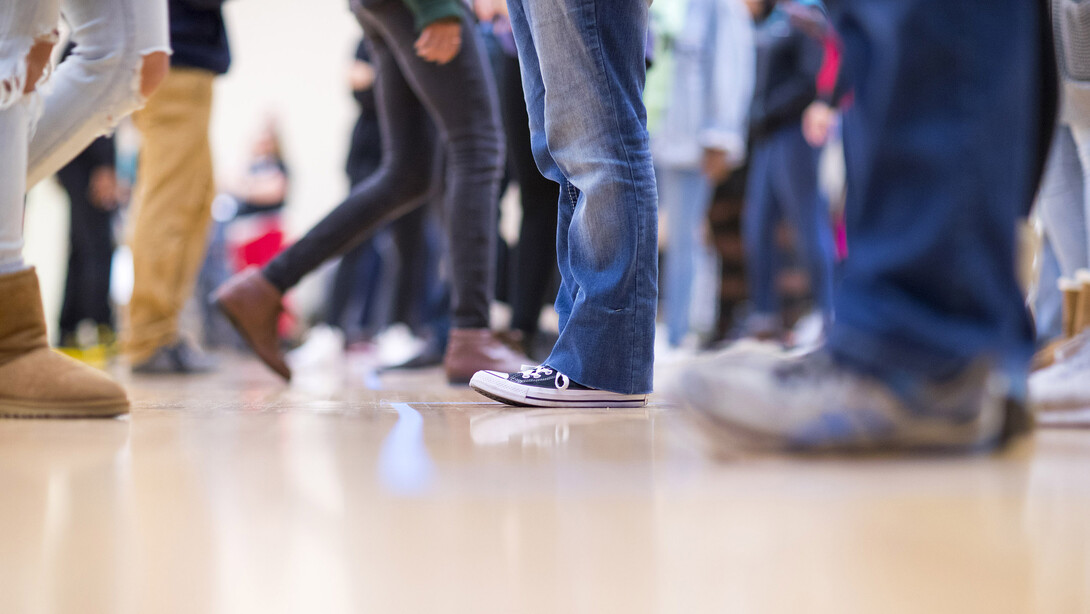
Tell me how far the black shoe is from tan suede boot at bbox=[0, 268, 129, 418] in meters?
1.16

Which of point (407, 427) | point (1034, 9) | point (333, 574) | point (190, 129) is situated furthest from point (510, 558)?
point (190, 129)

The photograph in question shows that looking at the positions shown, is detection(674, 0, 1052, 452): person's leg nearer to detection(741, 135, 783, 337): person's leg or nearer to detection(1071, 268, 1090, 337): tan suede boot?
detection(1071, 268, 1090, 337): tan suede boot

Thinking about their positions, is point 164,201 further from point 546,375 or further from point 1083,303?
point 1083,303

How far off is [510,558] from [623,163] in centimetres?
77

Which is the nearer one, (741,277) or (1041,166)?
(1041,166)

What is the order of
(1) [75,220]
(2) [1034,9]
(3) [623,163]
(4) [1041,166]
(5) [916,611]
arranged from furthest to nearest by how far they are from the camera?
(1) [75,220]
(3) [623,163]
(4) [1041,166]
(2) [1034,9]
(5) [916,611]

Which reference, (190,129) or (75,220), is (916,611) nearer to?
(190,129)

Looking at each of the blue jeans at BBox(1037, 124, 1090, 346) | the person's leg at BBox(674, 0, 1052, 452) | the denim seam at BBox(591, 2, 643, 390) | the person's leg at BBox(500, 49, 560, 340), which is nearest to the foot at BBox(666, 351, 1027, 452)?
the person's leg at BBox(674, 0, 1052, 452)

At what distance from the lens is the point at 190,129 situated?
87.0 inches

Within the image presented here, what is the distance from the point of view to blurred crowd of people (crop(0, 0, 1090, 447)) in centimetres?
63

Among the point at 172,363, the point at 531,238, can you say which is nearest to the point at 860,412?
the point at 531,238

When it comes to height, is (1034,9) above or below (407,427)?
above

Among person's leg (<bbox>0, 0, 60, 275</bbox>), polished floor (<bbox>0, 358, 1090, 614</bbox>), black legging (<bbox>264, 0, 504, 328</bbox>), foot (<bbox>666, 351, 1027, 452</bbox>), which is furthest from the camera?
black legging (<bbox>264, 0, 504, 328</bbox>)

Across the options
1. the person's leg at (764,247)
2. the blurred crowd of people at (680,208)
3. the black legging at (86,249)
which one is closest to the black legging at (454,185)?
the blurred crowd of people at (680,208)
